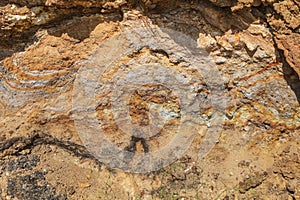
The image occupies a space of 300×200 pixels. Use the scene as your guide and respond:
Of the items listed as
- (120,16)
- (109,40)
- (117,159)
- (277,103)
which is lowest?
(117,159)

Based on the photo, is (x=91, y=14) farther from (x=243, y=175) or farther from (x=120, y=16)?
(x=243, y=175)

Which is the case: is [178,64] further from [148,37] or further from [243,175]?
[243,175]

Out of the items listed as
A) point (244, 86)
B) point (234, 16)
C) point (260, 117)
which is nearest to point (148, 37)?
point (234, 16)

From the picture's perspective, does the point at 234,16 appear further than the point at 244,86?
No

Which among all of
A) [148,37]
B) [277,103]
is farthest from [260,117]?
[148,37]

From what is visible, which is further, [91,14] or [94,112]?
[94,112]

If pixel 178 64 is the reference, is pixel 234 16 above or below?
above
